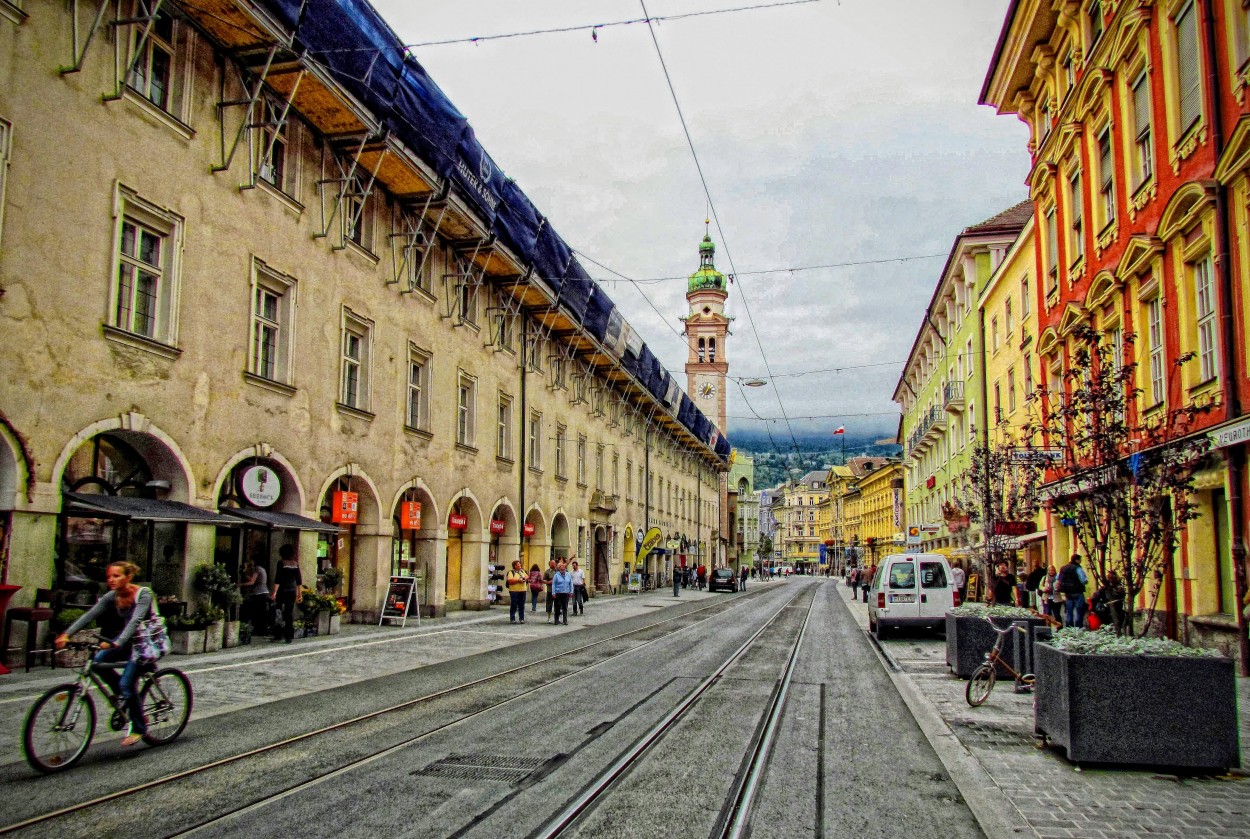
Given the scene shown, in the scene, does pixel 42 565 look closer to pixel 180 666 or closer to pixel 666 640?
pixel 180 666

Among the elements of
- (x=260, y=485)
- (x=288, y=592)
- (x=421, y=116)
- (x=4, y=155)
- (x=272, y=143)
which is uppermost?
(x=421, y=116)

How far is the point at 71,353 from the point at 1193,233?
57.8ft

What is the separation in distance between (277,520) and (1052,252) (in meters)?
20.1

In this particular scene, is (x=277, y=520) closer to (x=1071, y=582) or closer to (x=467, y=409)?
(x=467, y=409)

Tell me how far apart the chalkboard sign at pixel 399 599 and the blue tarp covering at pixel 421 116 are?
10399 millimetres

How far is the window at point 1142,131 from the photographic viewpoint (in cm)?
1736

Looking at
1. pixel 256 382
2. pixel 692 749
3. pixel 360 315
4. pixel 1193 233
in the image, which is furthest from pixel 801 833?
pixel 360 315

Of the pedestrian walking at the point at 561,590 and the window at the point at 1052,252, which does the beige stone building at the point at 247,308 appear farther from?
the window at the point at 1052,252

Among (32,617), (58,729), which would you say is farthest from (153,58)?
(58,729)

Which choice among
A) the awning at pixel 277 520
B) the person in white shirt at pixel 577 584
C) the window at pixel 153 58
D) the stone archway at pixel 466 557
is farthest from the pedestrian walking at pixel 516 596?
the window at pixel 153 58

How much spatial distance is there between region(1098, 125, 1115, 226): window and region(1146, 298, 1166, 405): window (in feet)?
9.31

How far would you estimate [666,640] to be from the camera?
20438 mm

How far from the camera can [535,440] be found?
118 ft

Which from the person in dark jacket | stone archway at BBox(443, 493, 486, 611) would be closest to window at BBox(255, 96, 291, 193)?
the person in dark jacket
